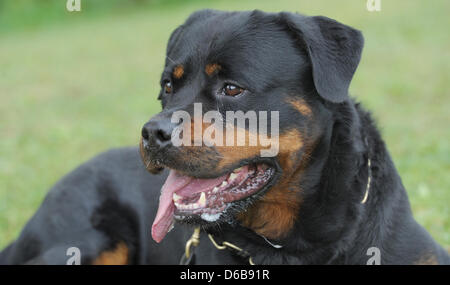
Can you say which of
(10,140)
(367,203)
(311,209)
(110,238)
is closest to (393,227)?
(367,203)

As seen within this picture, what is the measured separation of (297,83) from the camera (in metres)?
2.94

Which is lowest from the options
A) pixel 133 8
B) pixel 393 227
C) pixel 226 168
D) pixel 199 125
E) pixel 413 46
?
pixel 133 8

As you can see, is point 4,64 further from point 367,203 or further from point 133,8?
point 367,203

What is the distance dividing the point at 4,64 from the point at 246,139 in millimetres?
13612

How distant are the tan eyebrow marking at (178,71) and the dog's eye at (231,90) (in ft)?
1.02

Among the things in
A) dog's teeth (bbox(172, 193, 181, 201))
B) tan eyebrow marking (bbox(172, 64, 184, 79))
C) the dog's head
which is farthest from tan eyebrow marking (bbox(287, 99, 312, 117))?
dog's teeth (bbox(172, 193, 181, 201))

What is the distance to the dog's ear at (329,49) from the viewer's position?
2852mm

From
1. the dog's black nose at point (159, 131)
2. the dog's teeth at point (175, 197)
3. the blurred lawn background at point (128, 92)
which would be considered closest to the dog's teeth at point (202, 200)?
the dog's teeth at point (175, 197)

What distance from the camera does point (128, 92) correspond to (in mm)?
11125

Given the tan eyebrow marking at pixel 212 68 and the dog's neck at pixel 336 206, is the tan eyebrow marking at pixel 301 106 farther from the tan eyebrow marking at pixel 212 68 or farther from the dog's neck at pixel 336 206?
the tan eyebrow marking at pixel 212 68

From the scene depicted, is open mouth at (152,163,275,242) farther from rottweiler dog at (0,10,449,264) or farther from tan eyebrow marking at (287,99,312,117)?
tan eyebrow marking at (287,99,312,117)

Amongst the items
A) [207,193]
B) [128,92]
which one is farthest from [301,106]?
[128,92]

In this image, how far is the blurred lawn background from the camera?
577 centimetres

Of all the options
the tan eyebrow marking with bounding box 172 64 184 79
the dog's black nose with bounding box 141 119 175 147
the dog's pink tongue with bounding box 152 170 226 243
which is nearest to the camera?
the dog's black nose with bounding box 141 119 175 147
